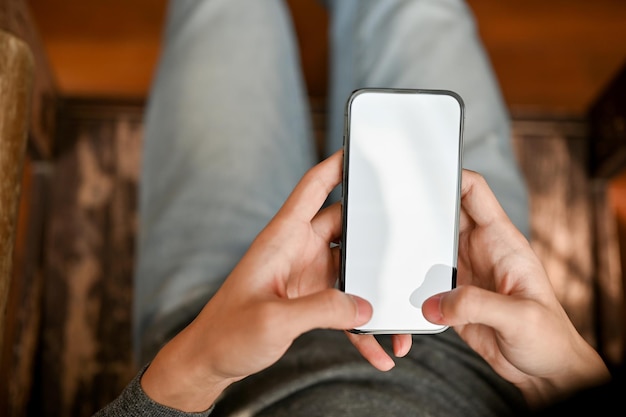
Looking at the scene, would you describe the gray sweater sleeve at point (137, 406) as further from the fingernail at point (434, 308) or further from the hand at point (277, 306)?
the fingernail at point (434, 308)

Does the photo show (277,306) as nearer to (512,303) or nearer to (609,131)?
(512,303)

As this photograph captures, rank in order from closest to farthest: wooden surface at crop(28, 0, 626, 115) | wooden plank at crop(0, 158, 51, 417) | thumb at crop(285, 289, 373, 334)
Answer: thumb at crop(285, 289, 373, 334) < wooden plank at crop(0, 158, 51, 417) < wooden surface at crop(28, 0, 626, 115)

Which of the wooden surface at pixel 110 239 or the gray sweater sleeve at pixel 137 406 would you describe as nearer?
the gray sweater sleeve at pixel 137 406

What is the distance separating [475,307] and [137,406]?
0.49ft

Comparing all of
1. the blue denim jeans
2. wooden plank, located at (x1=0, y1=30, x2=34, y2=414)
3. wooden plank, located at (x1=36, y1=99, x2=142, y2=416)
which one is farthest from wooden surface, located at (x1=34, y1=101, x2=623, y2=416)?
wooden plank, located at (x1=0, y1=30, x2=34, y2=414)

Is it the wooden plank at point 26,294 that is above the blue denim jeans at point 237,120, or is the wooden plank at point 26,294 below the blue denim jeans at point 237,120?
below

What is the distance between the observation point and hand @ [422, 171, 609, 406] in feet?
0.70

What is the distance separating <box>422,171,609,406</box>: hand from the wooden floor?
1.06 feet

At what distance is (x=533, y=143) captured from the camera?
0.60 metres

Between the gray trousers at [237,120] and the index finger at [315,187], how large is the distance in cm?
14

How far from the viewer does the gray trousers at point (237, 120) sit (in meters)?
0.40

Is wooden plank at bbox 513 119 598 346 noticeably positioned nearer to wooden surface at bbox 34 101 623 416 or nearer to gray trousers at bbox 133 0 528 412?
wooden surface at bbox 34 101 623 416

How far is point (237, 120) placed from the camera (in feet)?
1.44

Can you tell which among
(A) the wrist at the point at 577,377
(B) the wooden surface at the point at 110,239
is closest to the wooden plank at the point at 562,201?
(B) the wooden surface at the point at 110,239
